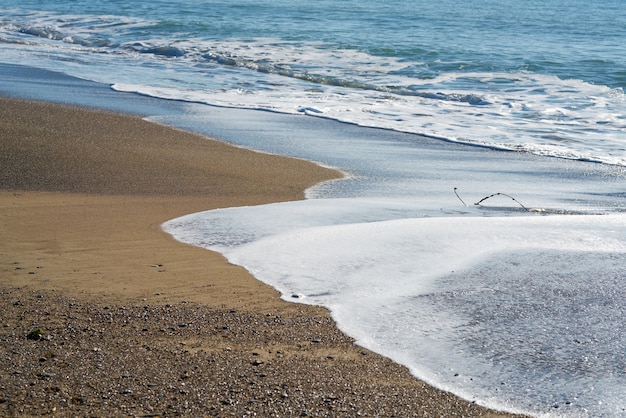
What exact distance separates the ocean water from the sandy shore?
0.67 ft

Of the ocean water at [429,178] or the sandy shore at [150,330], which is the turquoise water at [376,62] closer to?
the ocean water at [429,178]

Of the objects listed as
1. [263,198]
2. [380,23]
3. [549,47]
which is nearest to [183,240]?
[263,198]

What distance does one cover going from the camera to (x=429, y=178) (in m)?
6.58

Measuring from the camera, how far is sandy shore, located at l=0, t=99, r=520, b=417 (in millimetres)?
2547

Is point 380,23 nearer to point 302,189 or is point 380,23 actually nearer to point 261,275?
point 302,189

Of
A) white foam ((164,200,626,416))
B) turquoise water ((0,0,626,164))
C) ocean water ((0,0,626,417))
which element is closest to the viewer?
white foam ((164,200,626,416))

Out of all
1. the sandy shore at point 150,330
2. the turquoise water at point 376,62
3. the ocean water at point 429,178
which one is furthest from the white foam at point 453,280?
the turquoise water at point 376,62

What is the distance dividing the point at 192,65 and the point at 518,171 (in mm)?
9934

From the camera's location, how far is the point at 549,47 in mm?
19703

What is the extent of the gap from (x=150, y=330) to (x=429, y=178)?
3.93 m

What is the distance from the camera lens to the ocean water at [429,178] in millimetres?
3049

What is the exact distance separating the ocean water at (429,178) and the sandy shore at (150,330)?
0.20m

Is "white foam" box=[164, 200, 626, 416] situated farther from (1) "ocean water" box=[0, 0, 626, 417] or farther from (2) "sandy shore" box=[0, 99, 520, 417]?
(2) "sandy shore" box=[0, 99, 520, 417]

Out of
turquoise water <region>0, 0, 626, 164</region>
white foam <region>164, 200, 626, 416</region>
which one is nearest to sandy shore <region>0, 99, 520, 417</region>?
white foam <region>164, 200, 626, 416</region>
